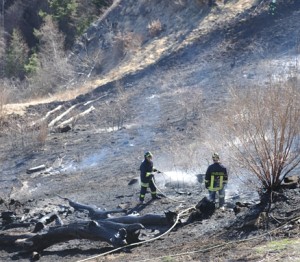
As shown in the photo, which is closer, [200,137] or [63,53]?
[200,137]

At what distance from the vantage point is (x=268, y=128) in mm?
12797

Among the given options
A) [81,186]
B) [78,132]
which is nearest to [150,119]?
[78,132]

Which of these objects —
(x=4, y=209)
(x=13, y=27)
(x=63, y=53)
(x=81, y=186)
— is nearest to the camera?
(x=4, y=209)

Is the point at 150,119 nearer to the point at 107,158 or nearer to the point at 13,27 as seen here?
the point at 107,158

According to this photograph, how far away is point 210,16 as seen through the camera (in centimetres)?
3369

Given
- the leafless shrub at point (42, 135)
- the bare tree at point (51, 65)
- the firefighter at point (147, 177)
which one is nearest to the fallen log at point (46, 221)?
the firefighter at point (147, 177)

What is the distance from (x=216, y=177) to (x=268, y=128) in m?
2.33

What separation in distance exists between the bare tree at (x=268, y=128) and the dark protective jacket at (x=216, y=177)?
1.45m

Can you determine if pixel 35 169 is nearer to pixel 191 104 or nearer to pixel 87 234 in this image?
pixel 191 104

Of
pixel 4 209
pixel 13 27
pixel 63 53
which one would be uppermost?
pixel 13 27

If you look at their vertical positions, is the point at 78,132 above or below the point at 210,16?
below

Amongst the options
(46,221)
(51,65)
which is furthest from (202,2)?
(46,221)

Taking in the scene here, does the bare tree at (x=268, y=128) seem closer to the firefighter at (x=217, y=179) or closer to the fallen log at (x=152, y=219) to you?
the firefighter at (x=217, y=179)

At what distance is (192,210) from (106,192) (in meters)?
4.64
